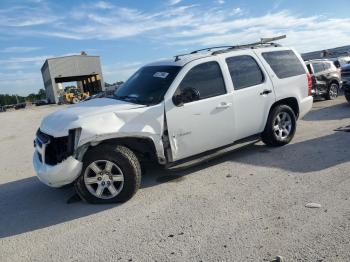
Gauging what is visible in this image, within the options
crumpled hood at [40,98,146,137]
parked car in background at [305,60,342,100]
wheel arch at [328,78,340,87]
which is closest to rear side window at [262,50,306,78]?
crumpled hood at [40,98,146,137]

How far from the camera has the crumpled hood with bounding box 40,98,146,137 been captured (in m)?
4.88

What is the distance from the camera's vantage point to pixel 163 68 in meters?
6.19

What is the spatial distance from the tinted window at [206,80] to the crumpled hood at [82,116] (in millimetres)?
976

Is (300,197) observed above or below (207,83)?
below

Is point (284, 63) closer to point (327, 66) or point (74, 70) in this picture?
point (327, 66)

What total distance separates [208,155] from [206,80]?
122 cm

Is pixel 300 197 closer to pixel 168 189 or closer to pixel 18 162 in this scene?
pixel 168 189

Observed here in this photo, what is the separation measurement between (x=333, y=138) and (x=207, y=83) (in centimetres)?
327

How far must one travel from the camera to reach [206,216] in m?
4.38

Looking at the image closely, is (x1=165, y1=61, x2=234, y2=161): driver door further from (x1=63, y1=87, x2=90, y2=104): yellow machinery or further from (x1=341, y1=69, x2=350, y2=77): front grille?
(x1=63, y1=87, x2=90, y2=104): yellow machinery

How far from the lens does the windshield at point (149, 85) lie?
5639 millimetres

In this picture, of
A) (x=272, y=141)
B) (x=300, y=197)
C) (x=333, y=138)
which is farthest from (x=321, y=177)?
(x=333, y=138)

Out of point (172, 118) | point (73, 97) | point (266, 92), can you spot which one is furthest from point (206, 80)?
point (73, 97)

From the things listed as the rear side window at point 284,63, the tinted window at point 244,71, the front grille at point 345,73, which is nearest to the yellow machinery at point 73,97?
the front grille at point 345,73
